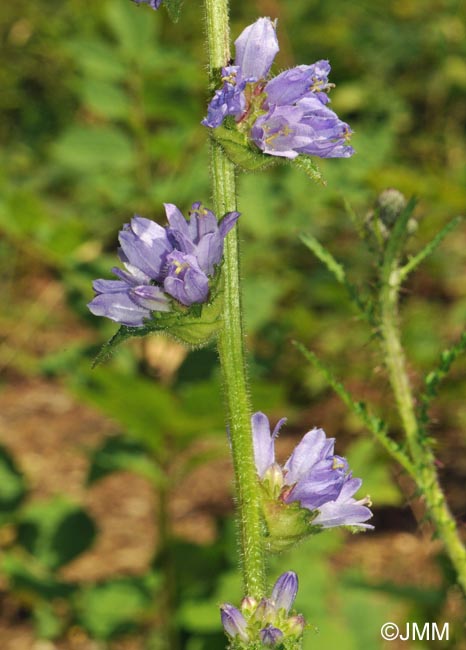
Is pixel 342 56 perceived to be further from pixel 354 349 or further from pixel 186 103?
pixel 186 103

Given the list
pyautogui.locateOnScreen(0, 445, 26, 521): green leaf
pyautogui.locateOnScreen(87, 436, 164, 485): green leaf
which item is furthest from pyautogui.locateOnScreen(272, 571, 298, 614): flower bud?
pyautogui.locateOnScreen(0, 445, 26, 521): green leaf

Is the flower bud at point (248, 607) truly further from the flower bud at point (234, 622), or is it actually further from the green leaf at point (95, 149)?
the green leaf at point (95, 149)

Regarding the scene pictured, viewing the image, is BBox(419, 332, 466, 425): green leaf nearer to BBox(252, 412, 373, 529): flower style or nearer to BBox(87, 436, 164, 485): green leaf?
BBox(252, 412, 373, 529): flower style

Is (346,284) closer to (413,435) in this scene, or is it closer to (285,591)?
(413,435)

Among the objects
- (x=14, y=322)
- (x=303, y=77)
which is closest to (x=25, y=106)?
(x=14, y=322)

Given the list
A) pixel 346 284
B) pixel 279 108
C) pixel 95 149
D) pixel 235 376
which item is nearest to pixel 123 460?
pixel 95 149

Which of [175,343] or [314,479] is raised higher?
[175,343]

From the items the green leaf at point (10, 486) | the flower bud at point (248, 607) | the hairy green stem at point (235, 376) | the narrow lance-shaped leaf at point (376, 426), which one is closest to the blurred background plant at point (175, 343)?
the green leaf at point (10, 486)
